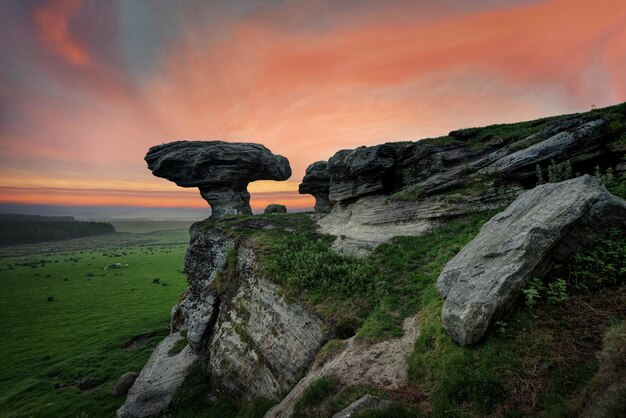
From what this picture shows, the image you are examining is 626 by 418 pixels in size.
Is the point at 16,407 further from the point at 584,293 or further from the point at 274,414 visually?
the point at 584,293

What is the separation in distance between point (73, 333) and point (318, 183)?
47.4 metres

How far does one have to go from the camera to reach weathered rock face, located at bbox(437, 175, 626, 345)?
8648 mm

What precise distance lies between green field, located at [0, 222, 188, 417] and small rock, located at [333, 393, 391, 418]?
23.8m

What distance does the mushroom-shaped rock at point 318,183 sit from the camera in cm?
4534

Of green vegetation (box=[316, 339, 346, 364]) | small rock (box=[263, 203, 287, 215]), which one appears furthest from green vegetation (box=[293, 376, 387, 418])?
small rock (box=[263, 203, 287, 215])

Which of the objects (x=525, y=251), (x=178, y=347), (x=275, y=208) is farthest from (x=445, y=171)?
(x=178, y=347)

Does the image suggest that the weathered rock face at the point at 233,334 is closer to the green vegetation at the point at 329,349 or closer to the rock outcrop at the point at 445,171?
the green vegetation at the point at 329,349

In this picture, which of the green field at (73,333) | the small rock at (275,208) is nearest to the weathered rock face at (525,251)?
the green field at (73,333)

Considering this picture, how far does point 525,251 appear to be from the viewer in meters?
9.05

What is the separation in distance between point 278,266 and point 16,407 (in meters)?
27.8

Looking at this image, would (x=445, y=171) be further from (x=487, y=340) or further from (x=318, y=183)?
(x=318, y=183)

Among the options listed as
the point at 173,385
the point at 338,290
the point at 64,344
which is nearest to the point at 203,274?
the point at 173,385

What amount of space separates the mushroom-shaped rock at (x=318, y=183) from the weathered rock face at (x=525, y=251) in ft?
114

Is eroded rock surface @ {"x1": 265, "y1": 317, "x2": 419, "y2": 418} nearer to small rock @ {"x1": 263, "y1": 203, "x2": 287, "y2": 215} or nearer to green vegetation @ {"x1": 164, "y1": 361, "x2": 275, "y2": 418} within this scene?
green vegetation @ {"x1": 164, "y1": 361, "x2": 275, "y2": 418}
